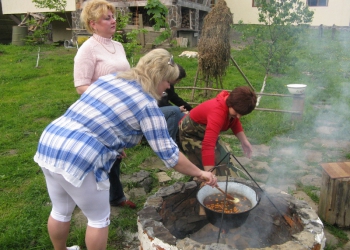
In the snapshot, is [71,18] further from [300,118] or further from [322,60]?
Result: [300,118]

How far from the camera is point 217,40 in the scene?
22.1ft

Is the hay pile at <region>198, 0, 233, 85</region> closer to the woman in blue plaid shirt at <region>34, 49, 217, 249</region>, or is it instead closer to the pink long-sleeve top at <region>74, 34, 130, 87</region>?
the pink long-sleeve top at <region>74, 34, 130, 87</region>

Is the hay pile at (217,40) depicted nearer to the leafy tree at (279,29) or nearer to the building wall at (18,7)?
the leafy tree at (279,29)

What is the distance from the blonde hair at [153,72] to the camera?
203cm

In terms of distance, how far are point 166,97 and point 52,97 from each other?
13.6 feet

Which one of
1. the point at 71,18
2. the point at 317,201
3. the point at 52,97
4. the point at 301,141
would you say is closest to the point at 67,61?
the point at 52,97

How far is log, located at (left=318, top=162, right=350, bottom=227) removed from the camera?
3242 mm

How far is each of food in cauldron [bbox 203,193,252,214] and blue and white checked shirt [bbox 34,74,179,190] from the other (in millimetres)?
1099

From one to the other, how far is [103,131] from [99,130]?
2 cm

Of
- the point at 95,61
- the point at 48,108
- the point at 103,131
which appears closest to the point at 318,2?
the point at 48,108

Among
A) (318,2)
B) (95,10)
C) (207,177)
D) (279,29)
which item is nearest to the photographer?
(207,177)

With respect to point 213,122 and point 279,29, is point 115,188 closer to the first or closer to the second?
point 213,122

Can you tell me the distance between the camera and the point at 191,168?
224cm

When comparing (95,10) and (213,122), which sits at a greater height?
(95,10)
